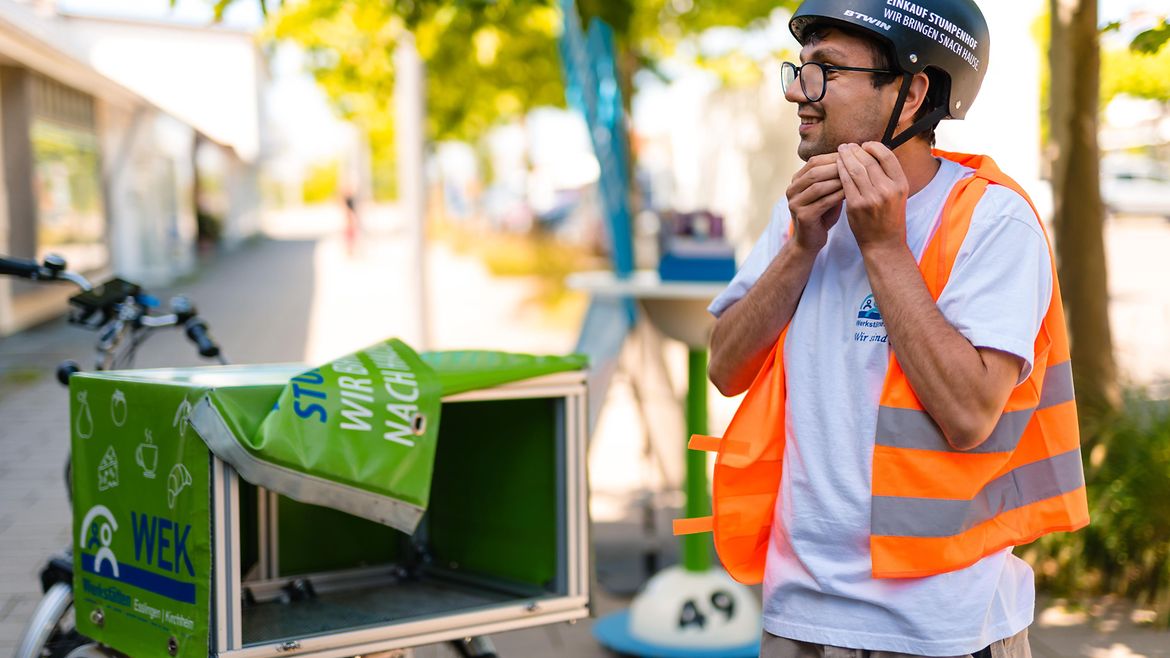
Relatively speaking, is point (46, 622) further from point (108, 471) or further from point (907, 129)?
point (907, 129)

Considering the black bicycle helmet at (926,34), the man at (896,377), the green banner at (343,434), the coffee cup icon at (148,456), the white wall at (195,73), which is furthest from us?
the white wall at (195,73)

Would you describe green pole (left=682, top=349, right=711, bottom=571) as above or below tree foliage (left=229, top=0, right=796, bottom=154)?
below

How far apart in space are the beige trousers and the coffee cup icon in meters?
1.25

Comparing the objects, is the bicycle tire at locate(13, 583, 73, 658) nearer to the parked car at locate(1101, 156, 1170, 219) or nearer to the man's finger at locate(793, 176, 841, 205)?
the man's finger at locate(793, 176, 841, 205)

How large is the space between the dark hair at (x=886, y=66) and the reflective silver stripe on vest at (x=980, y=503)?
0.55 meters

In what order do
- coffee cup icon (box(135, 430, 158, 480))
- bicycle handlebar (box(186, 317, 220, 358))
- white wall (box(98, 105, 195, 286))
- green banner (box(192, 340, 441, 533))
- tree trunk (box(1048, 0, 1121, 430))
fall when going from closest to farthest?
green banner (box(192, 340, 441, 533)), coffee cup icon (box(135, 430, 158, 480)), bicycle handlebar (box(186, 317, 220, 358)), tree trunk (box(1048, 0, 1121, 430)), white wall (box(98, 105, 195, 286))

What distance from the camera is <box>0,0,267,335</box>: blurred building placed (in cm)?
659

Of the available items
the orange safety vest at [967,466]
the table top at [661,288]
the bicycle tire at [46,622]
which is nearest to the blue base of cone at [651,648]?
the table top at [661,288]

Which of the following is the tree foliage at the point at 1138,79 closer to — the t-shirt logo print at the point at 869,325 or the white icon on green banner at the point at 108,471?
the t-shirt logo print at the point at 869,325

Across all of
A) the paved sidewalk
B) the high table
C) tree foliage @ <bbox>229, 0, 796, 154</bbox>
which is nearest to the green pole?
the high table

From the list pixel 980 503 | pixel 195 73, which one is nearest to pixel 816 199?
pixel 980 503

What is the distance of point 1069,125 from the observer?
613 centimetres

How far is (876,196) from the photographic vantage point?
1921mm

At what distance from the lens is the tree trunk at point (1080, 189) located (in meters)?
5.99
